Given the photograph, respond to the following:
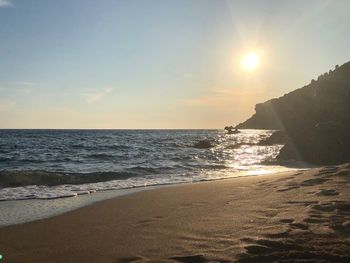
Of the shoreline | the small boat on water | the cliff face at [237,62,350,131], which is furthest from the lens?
the small boat on water

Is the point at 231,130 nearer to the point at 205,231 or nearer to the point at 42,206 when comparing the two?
the point at 42,206

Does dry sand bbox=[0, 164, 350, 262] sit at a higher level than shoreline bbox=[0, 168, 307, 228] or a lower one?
higher

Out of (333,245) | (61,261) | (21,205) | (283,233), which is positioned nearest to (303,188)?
(283,233)

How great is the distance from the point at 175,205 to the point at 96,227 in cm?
253

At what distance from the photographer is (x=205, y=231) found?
6684mm

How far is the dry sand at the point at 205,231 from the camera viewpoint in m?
5.26

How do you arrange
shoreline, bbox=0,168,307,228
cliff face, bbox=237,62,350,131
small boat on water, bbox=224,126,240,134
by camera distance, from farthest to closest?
small boat on water, bbox=224,126,240,134
cliff face, bbox=237,62,350,131
shoreline, bbox=0,168,307,228

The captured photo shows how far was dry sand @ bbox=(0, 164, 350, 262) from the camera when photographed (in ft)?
17.3

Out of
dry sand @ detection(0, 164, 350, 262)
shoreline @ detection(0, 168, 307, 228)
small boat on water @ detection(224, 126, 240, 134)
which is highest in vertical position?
small boat on water @ detection(224, 126, 240, 134)

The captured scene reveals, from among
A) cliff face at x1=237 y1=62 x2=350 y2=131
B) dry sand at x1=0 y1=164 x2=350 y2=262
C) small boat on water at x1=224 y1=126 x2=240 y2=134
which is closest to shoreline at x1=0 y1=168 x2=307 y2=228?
dry sand at x1=0 y1=164 x2=350 y2=262

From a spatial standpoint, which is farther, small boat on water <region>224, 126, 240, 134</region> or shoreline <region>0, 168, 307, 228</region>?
small boat on water <region>224, 126, 240, 134</region>

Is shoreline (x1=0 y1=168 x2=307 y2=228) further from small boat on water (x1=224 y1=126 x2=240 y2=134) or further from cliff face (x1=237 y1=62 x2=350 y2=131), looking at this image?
small boat on water (x1=224 y1=126 x2=240 y2=134)

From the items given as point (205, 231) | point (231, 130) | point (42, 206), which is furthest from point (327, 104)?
point (231, 130)

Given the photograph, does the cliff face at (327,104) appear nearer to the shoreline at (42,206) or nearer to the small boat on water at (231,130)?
the shoreline at (42,206)
